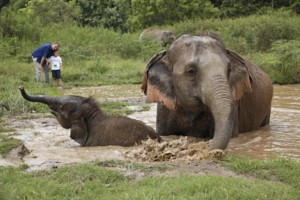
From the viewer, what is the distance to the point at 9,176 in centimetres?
613

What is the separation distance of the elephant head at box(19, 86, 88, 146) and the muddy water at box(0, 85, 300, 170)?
0.23 metres

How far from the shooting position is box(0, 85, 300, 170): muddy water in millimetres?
7535

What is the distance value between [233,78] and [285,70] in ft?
33.8

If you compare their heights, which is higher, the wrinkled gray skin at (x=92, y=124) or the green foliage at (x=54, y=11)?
the green foliage at (x=54, y=11)

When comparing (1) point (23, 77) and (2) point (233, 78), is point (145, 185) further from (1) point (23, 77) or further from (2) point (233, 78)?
(1) point (23, 77)

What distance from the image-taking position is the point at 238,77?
8.70 m

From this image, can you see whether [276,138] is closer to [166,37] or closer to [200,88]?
[200,88]

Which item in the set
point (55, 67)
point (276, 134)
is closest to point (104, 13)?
point (55, 67)

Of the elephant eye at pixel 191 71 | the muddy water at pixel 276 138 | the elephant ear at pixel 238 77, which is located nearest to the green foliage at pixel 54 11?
the muddy water at pixel 276 138

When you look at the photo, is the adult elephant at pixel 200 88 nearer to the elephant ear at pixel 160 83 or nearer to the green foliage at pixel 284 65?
the elephant ear at pixel 160 83

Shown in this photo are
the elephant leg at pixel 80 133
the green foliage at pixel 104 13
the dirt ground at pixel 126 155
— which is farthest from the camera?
the green foliage at pixel 104 13

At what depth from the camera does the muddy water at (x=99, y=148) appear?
24.7ft

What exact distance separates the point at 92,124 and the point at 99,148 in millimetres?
693

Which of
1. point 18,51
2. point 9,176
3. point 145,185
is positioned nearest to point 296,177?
point 145,185
